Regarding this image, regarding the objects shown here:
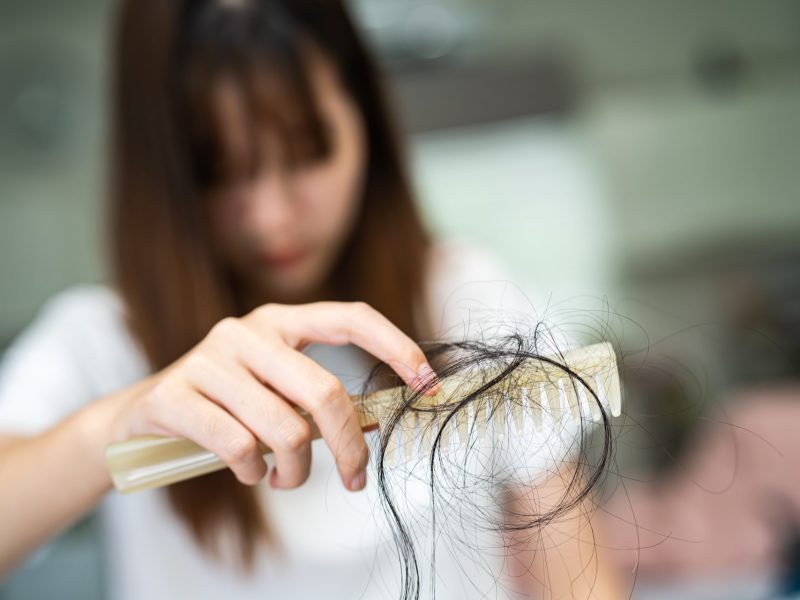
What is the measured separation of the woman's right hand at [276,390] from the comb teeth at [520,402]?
2 centimetres

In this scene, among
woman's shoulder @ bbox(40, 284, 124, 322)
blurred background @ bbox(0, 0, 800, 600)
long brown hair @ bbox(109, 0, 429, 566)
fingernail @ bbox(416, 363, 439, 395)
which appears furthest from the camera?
blurred background @ bbox(0, 0, 800, 600)

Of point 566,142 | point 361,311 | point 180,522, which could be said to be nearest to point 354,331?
point 361,311

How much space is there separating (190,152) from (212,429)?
0.24 metres

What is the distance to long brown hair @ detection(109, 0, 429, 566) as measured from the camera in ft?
1.48

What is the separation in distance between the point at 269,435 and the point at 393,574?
0.17m

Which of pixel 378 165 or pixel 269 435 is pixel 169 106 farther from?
pixel 269 435

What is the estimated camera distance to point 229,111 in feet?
1.55

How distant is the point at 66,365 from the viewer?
56 cm

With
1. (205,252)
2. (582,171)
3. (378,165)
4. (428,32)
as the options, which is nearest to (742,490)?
(378,165)

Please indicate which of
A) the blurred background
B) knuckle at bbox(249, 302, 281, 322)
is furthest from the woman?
the blurred background

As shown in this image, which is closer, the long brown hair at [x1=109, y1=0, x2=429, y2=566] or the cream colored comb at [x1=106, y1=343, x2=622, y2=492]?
the cream colored comb at [x1=106, y1=343, x2=622, y2=492]

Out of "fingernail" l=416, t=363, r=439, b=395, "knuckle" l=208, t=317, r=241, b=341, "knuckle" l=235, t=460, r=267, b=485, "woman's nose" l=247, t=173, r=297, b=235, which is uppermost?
"woman's nose" l=247, t=173, r=297, b=235

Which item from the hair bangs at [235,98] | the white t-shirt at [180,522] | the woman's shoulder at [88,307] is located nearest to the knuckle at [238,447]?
the white t-shirt at [180,522]

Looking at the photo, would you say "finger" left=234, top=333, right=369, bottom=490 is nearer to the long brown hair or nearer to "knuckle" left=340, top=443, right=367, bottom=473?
"knuckle" left=340, top=443, right=367, bottom=473
